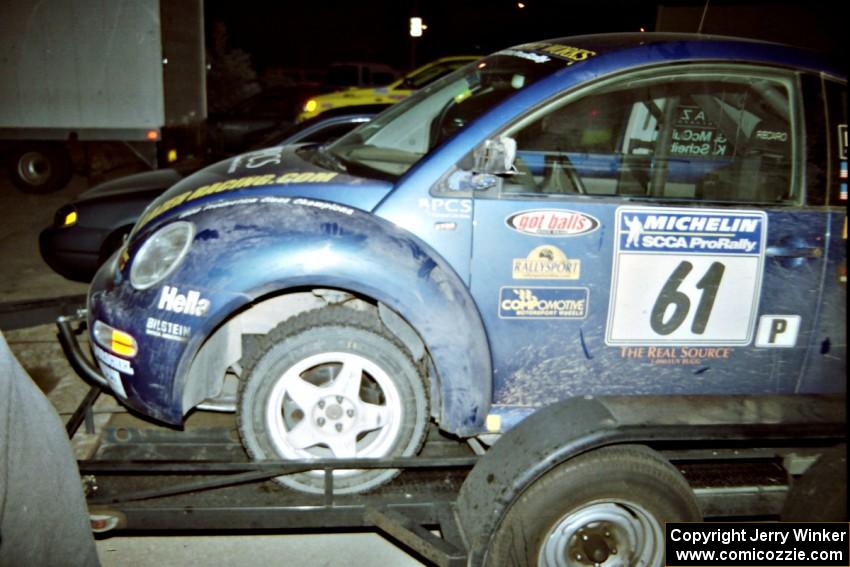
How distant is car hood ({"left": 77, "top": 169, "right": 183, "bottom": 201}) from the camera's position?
5.59 metres

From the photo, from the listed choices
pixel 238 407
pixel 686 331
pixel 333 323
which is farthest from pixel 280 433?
pixel 686 331

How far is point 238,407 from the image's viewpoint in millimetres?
2988

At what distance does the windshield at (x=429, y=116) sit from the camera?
3.36m

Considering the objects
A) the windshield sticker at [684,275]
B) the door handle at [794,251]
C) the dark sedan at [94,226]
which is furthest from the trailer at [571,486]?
the dark sedan at [94,226]

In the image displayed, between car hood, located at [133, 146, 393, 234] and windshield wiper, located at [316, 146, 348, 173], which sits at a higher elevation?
windshield wiper, located at [316, 146, 348, 173]

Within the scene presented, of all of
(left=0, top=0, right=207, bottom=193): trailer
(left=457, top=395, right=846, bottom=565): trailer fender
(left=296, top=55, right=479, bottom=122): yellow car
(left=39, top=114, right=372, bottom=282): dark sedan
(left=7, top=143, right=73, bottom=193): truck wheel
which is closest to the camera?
(left=457, top=395, right=846, bottom=565): trailer fender

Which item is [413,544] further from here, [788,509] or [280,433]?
[788,509]

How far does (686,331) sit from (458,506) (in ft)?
3.87

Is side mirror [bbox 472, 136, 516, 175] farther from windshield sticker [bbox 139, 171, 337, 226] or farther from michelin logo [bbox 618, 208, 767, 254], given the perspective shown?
windshield sticker [bbox 139, 171, 337, 226]

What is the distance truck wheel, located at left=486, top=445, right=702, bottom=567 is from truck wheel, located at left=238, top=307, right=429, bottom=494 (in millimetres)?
661

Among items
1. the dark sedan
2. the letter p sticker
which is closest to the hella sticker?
the letter p sticker

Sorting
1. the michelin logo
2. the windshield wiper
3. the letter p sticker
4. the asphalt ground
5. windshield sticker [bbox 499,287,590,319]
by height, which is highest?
the windshield wiper

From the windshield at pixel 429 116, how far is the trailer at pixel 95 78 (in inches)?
275

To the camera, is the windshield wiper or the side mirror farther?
the windshield wiper
